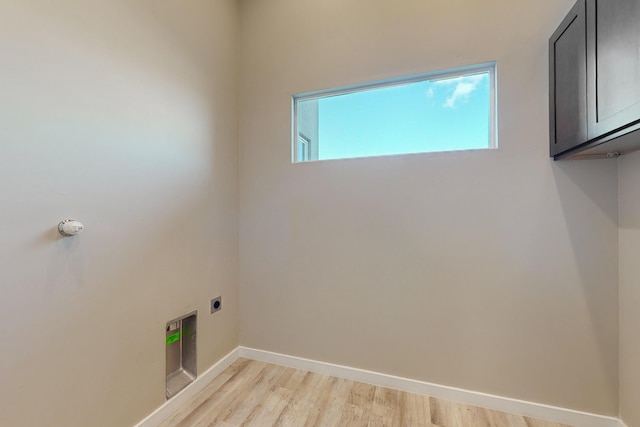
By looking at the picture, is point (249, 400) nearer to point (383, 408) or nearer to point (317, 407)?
point (317, 407)

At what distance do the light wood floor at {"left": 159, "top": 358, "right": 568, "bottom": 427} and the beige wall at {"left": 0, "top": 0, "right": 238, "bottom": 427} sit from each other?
26cm

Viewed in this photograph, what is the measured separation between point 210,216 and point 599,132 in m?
2.26

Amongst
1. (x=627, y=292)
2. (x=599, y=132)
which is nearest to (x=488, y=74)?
(x=599, y=132)

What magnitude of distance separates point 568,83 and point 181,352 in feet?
9.45

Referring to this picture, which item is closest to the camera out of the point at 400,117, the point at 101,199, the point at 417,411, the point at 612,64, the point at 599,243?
the point at 612,64

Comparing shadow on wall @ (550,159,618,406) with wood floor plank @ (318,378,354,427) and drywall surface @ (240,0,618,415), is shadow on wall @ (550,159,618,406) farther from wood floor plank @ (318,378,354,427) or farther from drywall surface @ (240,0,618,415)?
wood floor plank @ (318,378,354,427)

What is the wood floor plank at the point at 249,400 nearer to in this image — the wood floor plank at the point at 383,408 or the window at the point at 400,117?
the wood floor plank at the point at 383,408

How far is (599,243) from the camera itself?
154cm

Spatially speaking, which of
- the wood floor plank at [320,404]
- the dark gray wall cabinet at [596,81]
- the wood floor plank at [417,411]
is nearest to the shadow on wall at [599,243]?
the dark gray wall cabinet at [596,81]

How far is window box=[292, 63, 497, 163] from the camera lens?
6.03 ft

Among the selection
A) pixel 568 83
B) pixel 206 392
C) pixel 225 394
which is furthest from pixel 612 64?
pixel 206 392

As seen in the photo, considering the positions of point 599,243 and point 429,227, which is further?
point 429,227

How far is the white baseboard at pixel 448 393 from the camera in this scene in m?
1.58

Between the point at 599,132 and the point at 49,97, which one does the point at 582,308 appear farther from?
the point at 49,97
